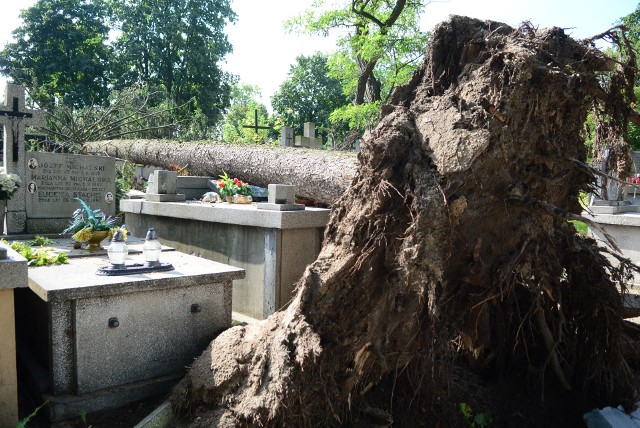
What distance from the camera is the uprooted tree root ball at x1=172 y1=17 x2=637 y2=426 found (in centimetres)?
291

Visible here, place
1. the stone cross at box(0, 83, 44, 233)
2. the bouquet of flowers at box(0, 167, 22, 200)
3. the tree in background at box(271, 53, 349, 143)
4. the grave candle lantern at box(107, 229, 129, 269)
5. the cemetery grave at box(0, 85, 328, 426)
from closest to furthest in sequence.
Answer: the cemetery grave at box(0, 85, 328, 426), the grave candle lantern at box(107, 229, 129, 269), the bouquet of flowers at box(0, 167, 22, 200), the stone cross at box(0, 83, 44, 233), the tree in background at box(271, 53, 349, 143)

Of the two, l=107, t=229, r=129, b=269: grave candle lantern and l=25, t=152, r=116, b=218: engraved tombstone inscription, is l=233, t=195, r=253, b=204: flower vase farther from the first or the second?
l=107, t=229, r=129, b=269: grave candle lantern

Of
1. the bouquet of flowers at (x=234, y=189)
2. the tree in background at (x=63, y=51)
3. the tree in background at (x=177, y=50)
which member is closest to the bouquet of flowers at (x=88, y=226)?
the bouquet of flowers at (x=234, y=189)

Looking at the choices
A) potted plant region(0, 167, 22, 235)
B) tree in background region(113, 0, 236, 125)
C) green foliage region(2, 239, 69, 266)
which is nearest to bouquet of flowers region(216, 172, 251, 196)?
potted plant region(0, 167, 22, 235)

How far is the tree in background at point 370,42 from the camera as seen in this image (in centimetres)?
1361

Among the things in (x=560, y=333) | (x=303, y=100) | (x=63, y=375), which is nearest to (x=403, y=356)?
(x=560, y=333)

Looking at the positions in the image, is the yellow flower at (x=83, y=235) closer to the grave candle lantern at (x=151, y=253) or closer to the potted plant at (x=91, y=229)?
the potted plant at (x=91, y=229)

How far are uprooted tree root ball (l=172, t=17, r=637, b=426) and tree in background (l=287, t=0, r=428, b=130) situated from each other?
10405 mm

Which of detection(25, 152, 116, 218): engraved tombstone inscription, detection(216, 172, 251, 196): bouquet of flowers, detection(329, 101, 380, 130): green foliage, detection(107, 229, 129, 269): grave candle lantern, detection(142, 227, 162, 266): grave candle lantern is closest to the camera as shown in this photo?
detection(107, 229, 129, 269): grave candle lantern

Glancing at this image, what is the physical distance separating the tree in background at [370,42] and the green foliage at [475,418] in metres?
10.6

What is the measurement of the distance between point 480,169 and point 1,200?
18.9 ft

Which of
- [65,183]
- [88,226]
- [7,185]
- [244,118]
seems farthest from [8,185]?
[244,118]

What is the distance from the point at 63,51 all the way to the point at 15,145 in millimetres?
26239

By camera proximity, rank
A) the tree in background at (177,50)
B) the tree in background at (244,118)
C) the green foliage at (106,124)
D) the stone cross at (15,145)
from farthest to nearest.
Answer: the tree in background at (177,50) < the tree in background at (244,118) < the green foliage at (106,124) < the stone cross at (15,145)
